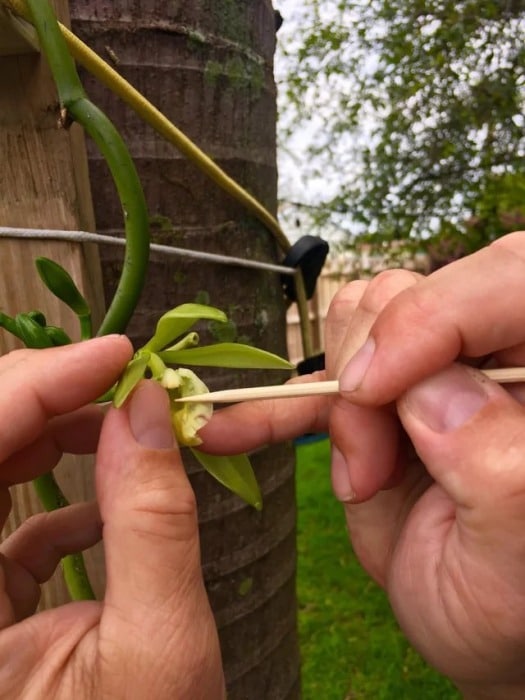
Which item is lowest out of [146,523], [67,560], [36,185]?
[67,560]

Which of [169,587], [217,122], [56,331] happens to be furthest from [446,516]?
[217,122]

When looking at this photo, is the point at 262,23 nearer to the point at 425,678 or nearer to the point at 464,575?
the point at 464,575

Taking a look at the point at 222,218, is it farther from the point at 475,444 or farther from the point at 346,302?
the point at 475,444

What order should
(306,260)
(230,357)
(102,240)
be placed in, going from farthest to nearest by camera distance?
1. (306,260)
2. (102,240)
3. (230,357)

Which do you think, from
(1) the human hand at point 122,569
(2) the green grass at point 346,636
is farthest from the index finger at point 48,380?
(2) the green grass at point 346,636

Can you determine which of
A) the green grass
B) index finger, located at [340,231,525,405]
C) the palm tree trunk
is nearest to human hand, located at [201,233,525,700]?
index finger, located at [340,231,525,405]

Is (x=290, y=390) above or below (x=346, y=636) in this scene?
above

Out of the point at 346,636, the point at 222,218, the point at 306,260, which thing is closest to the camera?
the point at 222,218

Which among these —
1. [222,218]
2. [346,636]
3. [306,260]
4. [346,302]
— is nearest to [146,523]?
[346,302]
